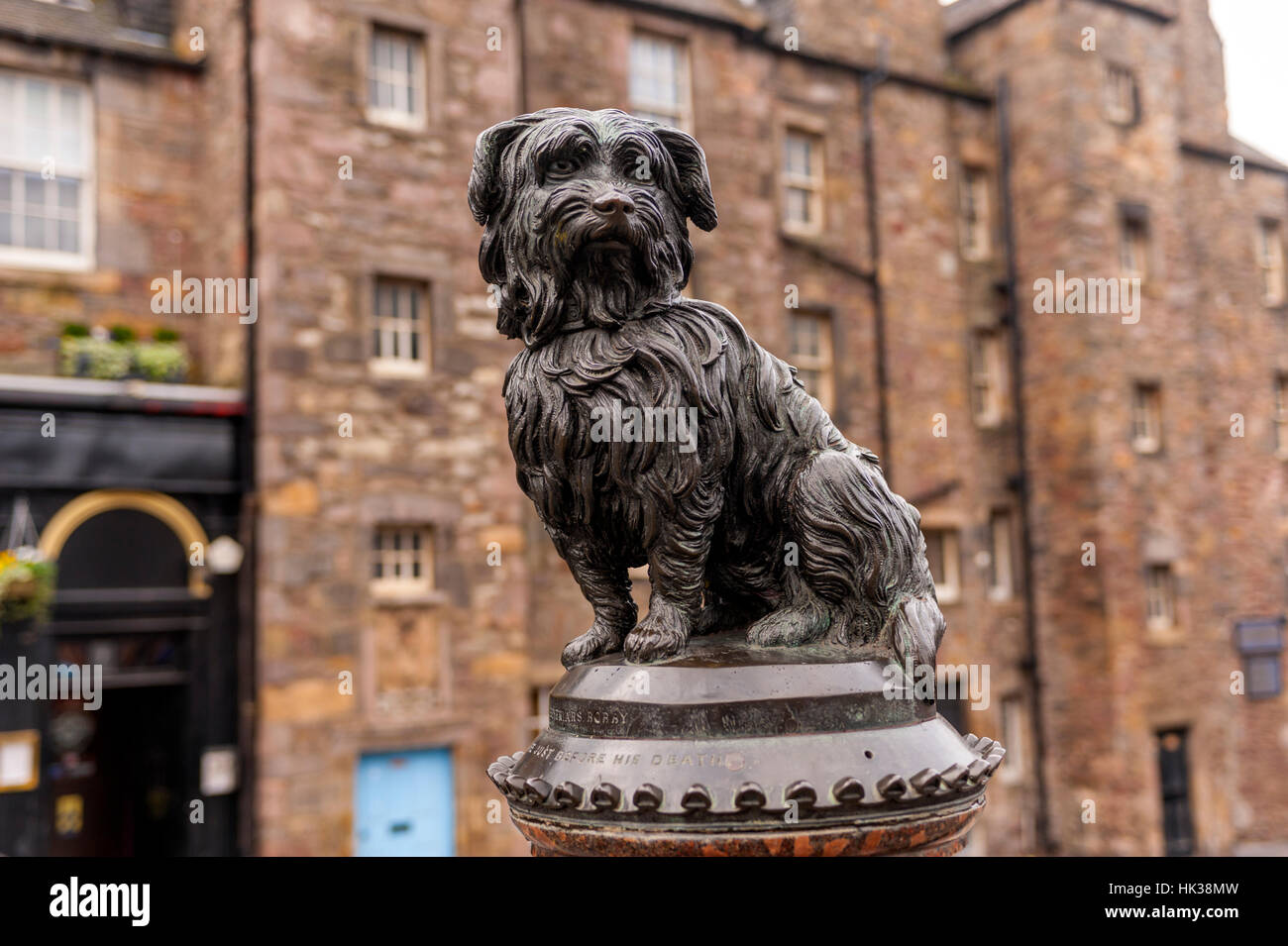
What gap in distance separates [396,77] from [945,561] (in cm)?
1093

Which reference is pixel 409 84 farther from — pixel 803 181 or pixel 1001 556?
pixel 1001 556

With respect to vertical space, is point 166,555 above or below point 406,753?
above

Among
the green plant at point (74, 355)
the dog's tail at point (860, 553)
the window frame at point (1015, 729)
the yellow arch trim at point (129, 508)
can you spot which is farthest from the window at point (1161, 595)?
the dog's tail at point (860, 553)

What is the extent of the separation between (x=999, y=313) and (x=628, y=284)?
16424 millimetres

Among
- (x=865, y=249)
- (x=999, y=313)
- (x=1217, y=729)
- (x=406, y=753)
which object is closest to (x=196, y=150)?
(x=406, y=753)

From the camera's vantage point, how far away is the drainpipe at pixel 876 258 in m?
16.1

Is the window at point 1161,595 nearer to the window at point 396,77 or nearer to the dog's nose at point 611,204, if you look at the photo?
the window at point 396,77

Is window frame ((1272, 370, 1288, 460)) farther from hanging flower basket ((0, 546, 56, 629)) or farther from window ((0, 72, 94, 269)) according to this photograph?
hanging flower basket ((0, 546, 56, 629))

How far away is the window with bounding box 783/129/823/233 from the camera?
52.6 ft

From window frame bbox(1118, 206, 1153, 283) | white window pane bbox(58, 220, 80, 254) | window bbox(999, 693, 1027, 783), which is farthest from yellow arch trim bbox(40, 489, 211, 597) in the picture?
window frame bbox(1118, 206, 1153, 283)

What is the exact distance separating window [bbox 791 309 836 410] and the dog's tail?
41.6ft

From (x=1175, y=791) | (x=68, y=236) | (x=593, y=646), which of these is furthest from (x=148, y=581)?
(x=1175, y=791)

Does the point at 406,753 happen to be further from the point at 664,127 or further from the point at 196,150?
the point at 664,127

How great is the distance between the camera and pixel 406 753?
11.3 m
